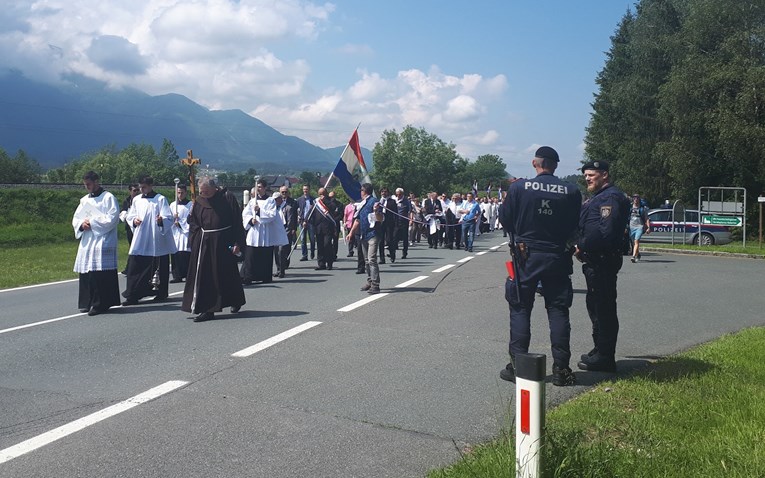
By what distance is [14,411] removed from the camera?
5434mm

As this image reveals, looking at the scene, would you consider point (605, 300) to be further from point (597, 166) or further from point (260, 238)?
point (260, 238)

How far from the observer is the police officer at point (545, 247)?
6039 mm

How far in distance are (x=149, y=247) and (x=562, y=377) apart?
25.9 feet

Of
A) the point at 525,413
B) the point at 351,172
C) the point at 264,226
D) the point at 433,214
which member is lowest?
the point at 525,413

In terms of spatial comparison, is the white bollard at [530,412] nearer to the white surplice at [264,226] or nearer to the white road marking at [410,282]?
the white road marking at [410,282]

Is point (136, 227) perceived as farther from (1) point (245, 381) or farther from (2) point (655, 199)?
(2) point (655, 199)

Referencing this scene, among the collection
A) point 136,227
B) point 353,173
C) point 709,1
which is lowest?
point 136,227

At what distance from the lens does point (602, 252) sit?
6473 mm

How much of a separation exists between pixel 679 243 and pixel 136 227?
2242 centimetres

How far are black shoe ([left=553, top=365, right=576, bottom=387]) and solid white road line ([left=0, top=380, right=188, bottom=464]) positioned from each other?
3122 millimetres

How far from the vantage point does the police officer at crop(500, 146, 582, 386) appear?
604 centimetres

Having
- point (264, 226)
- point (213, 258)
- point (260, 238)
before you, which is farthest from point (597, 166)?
point (264, 226)

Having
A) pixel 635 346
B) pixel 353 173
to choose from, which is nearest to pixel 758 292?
pixel 635 346

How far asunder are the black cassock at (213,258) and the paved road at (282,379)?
0.30 meters
